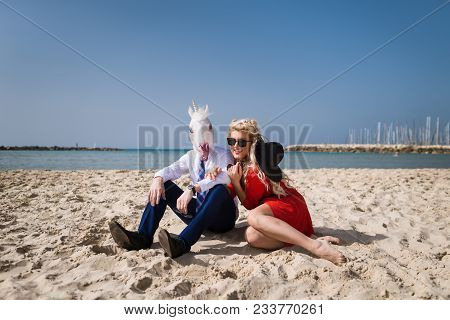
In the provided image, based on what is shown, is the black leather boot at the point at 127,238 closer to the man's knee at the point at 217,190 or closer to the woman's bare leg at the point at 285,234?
the man's knee at the point at 217,190

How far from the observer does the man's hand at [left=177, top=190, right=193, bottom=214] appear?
3.20 metres

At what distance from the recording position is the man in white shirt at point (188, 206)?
3.05 metres

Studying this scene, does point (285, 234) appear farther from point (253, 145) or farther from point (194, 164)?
point (194, 164)

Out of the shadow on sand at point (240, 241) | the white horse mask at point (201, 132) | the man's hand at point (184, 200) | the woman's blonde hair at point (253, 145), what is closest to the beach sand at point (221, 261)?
the shadow on sand at point (240, 241)

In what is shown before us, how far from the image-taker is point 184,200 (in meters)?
3.21

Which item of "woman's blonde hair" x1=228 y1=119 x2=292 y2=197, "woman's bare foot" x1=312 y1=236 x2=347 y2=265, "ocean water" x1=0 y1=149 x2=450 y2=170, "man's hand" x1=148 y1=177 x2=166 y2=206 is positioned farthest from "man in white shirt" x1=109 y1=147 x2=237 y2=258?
"ocean water" x1=0 y1=149 x2=450 y2=170

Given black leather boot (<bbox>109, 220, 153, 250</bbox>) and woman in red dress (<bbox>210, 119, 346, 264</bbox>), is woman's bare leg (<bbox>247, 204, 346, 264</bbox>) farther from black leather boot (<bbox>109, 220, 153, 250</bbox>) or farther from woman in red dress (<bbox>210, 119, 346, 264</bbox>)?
black leather boot (<bbox>109, 220, 153, 250</bbox>)

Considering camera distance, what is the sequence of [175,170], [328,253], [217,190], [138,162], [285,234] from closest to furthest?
[328,253], [285,234], [217,190], [175,170], [138,162]

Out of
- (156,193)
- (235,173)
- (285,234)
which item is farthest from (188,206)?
(285,234)

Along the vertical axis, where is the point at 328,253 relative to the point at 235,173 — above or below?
below

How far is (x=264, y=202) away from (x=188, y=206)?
2.63ft

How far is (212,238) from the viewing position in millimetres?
3730

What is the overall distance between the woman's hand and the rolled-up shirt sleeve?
0.56m

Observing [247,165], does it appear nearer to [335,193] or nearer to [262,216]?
[262,216]
